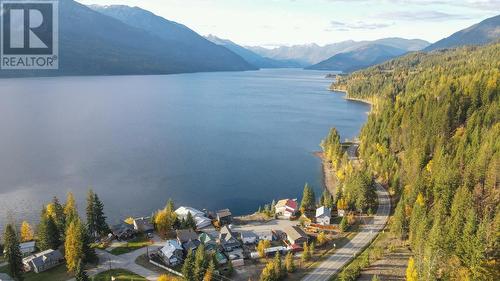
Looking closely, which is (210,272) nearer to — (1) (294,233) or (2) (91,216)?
(1) (294,233)

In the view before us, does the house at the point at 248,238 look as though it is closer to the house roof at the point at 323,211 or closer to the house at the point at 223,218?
the house at the point at 223,218

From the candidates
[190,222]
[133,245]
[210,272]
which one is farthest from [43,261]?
[210,272]

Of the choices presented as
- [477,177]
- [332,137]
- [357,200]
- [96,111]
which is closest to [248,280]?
[357,200]

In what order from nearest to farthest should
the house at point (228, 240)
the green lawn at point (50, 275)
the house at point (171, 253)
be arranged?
the green lawn at point (50, 275)
the house at point (171, 253)
the house at point (228, 240)

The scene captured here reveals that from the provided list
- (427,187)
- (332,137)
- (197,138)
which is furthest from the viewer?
(197,138)

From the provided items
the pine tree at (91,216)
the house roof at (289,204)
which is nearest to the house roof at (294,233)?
the house roof at (289,204)

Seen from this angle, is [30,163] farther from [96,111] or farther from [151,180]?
[96,111]

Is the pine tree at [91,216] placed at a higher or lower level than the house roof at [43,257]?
higher
